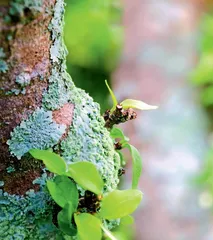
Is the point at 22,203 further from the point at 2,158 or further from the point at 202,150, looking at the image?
the point at 202,150

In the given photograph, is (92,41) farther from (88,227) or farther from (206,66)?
(88,227)

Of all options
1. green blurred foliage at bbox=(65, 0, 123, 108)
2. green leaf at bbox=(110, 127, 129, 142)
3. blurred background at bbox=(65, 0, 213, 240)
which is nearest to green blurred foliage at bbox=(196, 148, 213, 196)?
blurred background at bbox=(65, 0, 213, 240)

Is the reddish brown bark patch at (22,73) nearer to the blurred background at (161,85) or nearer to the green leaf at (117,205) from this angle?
the green leaf at (117,205)

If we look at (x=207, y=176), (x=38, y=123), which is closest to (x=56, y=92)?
(x=38, y=123)

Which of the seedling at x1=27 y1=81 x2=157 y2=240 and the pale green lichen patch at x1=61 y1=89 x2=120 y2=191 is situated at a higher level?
the pale green lichen patch at x1=61 y1=89 x2=120 y2=191

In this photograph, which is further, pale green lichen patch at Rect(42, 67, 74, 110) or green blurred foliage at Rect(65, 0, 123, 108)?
green blurred foliage at Rect(65, 0, 123, 108)

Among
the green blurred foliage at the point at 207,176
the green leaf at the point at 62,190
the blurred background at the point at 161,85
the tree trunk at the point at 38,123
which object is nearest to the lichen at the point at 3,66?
the tree trunk at the point at 38,123

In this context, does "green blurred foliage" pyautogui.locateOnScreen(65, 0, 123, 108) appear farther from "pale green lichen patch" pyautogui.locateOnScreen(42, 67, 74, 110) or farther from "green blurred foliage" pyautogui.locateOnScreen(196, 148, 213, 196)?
"pale green lichen patch" pyautogui.locateOnScreen(42, 67, 74, 110)
